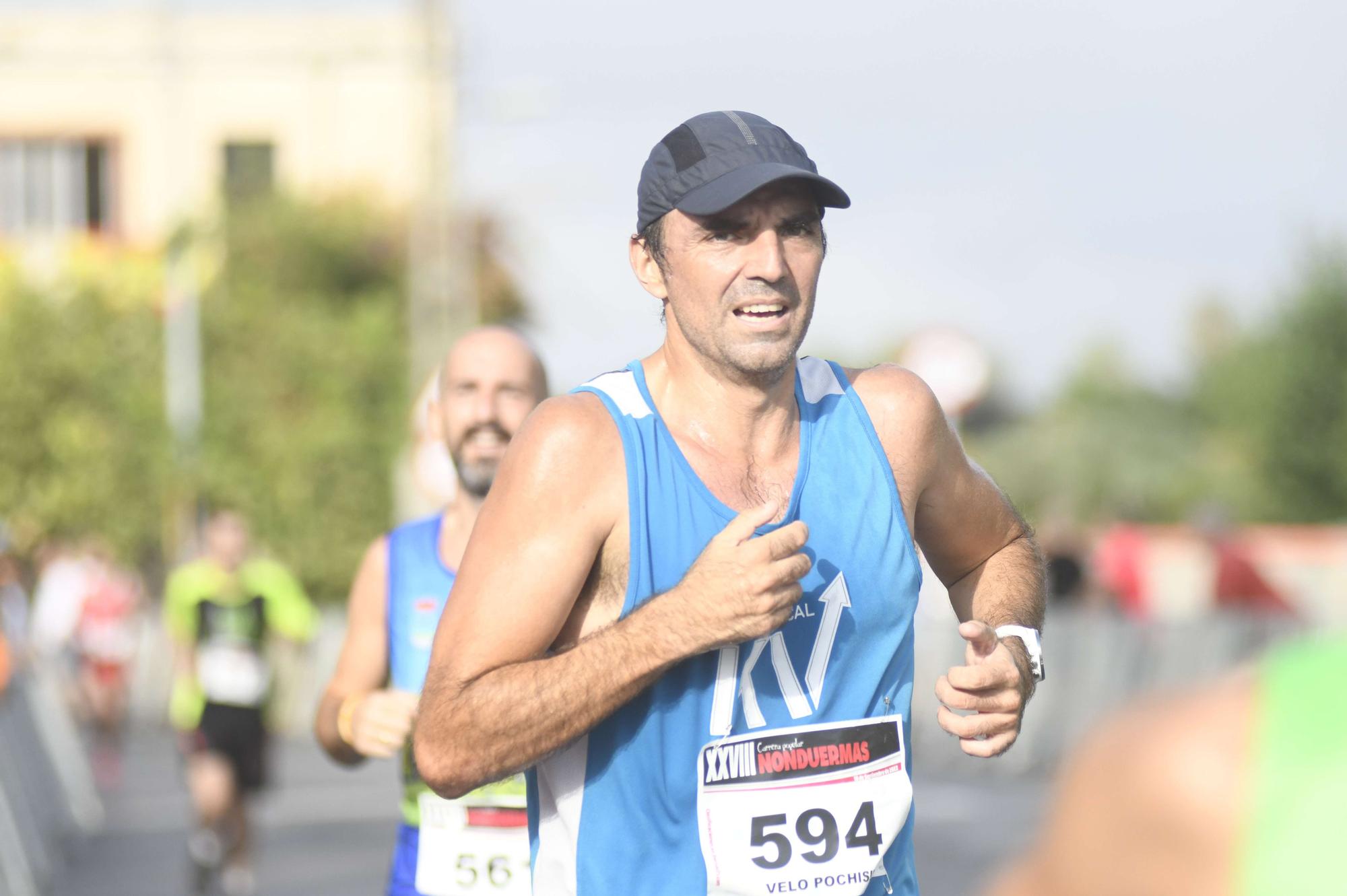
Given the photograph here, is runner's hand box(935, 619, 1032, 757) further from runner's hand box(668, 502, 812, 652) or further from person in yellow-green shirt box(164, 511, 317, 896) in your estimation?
person in yellow-green shirt box(164, 511, 317, 896)

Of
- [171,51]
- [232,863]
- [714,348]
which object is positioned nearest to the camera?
[714,348]

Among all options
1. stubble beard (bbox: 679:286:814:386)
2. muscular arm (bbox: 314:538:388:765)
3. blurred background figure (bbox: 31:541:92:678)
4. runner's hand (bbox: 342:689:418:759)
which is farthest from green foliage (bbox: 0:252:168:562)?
stubble beard (bbox: 679:286:814:386)

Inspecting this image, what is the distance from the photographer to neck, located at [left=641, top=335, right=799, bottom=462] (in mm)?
3301

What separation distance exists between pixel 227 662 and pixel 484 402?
6.87m

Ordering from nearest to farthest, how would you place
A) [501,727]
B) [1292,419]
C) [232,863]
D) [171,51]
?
1. [501,727]
2. [232,863]
3. [171,51]
4. [1292,419]

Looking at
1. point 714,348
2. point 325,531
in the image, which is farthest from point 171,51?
point 714,348

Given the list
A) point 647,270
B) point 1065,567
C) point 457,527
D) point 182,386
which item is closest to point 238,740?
point 457,527

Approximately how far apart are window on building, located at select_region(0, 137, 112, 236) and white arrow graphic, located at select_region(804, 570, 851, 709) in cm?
3854

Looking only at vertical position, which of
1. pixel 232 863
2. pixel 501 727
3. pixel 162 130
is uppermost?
pixel 162 130

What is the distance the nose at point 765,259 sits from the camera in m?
3.22

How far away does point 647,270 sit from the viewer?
341 centimetres

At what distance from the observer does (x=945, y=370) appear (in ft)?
34.8

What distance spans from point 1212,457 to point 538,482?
7306cm

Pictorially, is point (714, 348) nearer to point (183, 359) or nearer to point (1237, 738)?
point (1237, 738)
